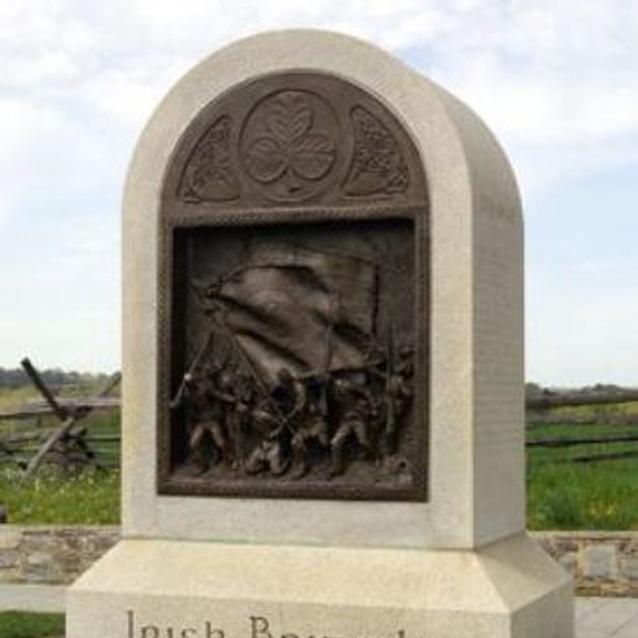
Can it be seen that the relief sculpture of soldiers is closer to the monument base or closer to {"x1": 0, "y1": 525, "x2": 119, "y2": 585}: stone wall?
→ the monument base

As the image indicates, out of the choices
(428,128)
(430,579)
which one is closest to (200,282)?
(428,128)

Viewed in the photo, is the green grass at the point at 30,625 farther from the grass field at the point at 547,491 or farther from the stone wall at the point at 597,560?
the stone wall at the point at 597,560

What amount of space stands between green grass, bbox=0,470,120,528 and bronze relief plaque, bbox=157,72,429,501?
6736 millimetres

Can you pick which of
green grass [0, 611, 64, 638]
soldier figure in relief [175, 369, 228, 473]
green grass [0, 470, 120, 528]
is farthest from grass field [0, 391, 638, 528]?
soldier figure in relief [175, 369, 228, 473]

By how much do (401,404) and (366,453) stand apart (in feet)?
1.03

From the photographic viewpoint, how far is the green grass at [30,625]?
1076 centimetres

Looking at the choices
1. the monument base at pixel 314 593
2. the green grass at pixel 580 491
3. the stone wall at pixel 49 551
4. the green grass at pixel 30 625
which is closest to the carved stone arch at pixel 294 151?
the monument base at pixel 314 593

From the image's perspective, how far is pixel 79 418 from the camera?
21.4 meters

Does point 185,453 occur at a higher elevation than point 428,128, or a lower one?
lower

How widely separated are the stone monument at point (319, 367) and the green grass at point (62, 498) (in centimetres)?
671

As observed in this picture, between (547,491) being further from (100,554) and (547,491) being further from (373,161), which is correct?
(373,161)

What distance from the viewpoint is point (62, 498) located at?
56.1ft

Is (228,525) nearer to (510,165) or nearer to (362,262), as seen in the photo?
(362,262)

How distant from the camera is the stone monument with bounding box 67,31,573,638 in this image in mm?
7832
